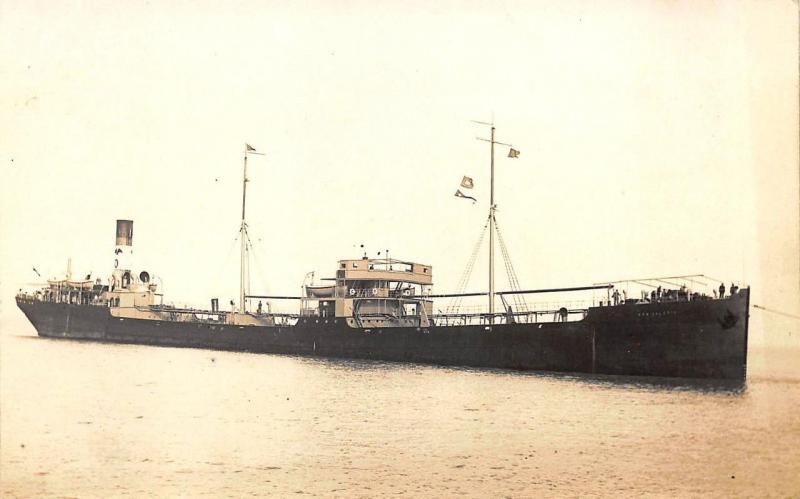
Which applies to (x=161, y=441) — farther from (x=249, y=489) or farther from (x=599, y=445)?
(x=599, y=445)

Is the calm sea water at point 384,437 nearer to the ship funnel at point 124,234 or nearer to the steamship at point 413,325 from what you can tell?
the steamship at point 413,325

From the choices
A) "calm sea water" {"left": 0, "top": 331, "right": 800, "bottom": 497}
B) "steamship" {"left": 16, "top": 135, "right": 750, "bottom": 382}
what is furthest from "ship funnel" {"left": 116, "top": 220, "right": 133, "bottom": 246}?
"calm sea water" {"left": 0, "top": 331, "right": 800, "bottom": 497}

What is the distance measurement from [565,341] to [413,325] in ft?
49.7

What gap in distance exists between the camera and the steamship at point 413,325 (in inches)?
1289

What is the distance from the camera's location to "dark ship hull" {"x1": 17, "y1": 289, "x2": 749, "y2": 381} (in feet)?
107

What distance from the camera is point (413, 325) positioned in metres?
50.1

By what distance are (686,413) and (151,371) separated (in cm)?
2238

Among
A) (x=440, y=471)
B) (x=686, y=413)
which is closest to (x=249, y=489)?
(x=440, y=471)

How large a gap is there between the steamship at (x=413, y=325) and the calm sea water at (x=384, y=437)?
3.43m

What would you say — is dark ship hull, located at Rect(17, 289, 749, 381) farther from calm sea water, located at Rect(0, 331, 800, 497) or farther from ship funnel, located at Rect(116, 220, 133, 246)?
ship funnel, located at Rect(116, 220, 133, 246)

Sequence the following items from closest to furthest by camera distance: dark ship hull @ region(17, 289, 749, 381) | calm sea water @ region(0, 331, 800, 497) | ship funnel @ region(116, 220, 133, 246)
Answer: calm sea water @ region(0, 331, 800, 497)
dark ship hull @ region(17, 289, 749, 381)
ship funnel @ region(116, 220, 133, 246)

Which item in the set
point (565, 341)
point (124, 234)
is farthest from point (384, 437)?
point (124, 234)

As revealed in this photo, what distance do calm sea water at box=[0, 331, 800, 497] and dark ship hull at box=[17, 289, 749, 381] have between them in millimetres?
2916

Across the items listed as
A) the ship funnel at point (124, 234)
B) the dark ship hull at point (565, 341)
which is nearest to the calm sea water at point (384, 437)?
the dark ship hull at point (565, 341)
